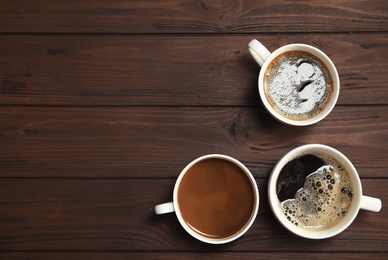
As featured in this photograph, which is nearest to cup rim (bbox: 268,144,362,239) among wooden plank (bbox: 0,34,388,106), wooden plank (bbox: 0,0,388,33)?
wooden plank (bbox: 0,34,388,106)

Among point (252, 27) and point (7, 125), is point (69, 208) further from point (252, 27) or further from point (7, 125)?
point (252, 27)

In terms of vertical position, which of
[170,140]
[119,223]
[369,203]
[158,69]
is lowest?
[369,203]

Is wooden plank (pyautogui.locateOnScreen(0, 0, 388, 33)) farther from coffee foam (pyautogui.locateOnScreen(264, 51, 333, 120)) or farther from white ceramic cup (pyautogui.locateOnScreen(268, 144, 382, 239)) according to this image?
white ceramic cup (pyautogui.locateOnScreen(268, 144, 382, 239))

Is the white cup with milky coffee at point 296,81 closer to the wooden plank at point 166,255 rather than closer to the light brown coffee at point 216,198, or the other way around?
the light brown coffee at point 216,198

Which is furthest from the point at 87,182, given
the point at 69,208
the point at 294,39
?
the point at 294,39

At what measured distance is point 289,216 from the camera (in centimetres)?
114

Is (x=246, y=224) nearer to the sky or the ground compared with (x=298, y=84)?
nearer to the ground

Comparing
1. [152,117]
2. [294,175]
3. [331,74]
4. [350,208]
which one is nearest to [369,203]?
[350,208]

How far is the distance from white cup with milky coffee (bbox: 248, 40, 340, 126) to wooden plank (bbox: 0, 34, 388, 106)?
0.05m

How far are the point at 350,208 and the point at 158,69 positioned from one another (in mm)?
530

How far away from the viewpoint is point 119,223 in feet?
3.87

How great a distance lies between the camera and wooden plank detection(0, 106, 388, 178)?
1189 millimetres

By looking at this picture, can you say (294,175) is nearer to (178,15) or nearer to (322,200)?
(322,200)

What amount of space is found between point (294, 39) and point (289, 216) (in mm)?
406
